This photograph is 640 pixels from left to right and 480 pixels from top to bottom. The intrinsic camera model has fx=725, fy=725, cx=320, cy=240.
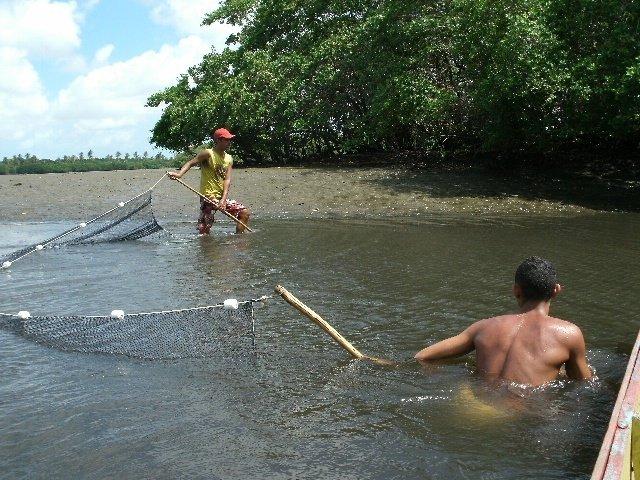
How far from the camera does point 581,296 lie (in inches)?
308

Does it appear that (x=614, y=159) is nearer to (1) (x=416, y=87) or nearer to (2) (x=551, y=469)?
(1) (x=416, y=87)

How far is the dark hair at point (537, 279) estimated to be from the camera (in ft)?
15.0

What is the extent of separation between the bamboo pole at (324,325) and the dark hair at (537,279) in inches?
59.3

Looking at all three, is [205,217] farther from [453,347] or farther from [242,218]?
[453,347]

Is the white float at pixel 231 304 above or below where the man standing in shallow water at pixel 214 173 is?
below

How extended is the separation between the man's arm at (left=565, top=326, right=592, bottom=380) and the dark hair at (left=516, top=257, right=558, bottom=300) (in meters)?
0.31

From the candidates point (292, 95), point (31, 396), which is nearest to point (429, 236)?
point (31, 396)

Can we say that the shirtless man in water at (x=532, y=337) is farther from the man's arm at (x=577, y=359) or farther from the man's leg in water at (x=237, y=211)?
the man's leg in water at (x=237, y=211)

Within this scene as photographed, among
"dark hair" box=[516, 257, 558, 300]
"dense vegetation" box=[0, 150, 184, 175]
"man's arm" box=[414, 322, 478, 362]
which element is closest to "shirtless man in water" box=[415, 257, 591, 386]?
"dark hair" box=[516, 257, 558, 300]

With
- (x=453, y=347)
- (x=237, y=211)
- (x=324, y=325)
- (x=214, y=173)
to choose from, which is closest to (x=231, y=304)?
(x=324, y=325)

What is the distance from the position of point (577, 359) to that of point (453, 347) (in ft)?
2.63

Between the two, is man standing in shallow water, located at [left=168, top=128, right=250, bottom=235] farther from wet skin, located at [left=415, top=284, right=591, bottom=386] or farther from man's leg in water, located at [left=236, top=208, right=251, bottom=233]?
wet skin, located at [left=415, top=284, right=591, bottom=386]

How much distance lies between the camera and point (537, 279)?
4.57 metres

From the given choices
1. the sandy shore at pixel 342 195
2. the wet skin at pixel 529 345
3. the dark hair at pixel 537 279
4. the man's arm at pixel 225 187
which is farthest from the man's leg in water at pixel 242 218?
the dark hair at pixel 537 279
